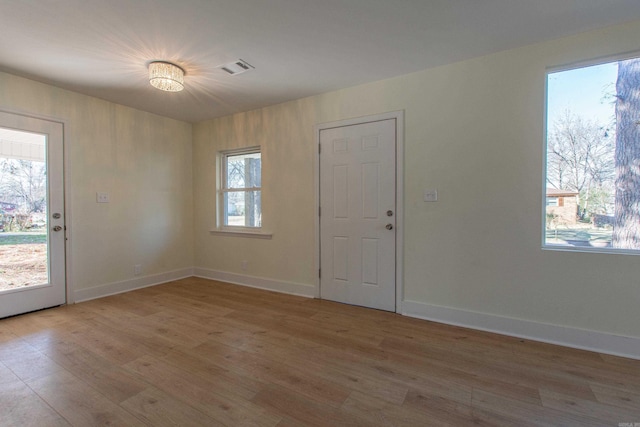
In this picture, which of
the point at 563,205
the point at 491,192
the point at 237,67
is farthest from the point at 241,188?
the point at 563,205

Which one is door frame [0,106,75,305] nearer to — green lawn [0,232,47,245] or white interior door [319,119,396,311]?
green lawn [0,232,47,245]

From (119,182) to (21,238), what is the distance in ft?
3.76

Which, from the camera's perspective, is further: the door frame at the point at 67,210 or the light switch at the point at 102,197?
the light switch at the point at 102,197

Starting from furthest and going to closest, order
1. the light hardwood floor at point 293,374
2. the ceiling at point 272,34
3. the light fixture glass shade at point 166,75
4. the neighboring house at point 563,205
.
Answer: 1. the light fixture glass shade at point 166,75
2. the neighboring house at point 563,205
3. the ceiling at point 272,34
4. the light hardwood floor at point 293,374

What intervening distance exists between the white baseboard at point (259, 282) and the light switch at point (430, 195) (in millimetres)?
1724

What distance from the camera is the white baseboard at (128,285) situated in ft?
11.3

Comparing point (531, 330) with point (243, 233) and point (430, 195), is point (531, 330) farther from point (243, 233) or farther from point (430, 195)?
point (243, 233)

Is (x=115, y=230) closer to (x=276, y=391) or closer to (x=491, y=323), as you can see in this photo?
(x=276, y=391)

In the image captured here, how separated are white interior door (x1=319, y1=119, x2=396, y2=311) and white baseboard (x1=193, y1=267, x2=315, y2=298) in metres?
0.26

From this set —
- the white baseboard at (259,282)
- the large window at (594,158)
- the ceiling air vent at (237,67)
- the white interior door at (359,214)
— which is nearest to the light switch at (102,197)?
the white baseboard at (259,282)

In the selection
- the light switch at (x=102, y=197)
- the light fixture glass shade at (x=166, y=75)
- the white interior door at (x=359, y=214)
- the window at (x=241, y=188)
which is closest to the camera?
the light fixture glass shade at (x=166, y=75)

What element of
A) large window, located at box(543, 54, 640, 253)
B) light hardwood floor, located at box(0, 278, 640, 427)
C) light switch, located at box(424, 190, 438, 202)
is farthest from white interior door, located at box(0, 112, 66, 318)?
large window, located at box(543, 54, 640, 253)

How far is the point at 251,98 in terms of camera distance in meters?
3.56

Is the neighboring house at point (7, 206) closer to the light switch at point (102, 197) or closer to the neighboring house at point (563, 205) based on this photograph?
the light switch at point (102, 197)
